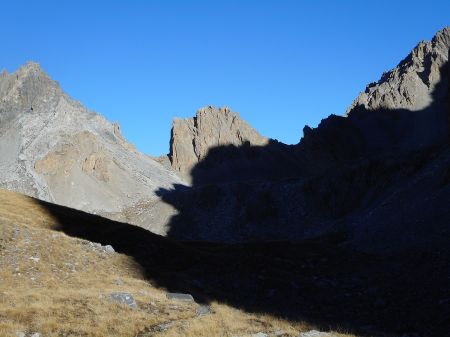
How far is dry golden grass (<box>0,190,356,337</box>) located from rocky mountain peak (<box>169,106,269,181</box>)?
135m

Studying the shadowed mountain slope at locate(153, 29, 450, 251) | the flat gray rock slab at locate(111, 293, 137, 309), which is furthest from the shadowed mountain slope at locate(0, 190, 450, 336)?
the shadowed mountain slope at locate(153, 29, 450, 251)

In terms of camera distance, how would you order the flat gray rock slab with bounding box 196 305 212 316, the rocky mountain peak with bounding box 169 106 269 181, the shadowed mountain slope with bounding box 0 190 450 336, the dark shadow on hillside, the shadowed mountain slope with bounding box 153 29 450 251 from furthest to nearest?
the rocky mountain peak with bounding box 169 106 269 181
the shadowed mountain slope with bounding box 153 29 450 251
the dark shadow on hillside
the shadowed mountain slope with bounding box 0 190 450 336
the flat gray rock slab with bounding box 196 305 212 316

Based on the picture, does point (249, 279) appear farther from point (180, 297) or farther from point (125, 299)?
point (125, 299)

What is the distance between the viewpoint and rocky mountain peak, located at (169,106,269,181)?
167250mm

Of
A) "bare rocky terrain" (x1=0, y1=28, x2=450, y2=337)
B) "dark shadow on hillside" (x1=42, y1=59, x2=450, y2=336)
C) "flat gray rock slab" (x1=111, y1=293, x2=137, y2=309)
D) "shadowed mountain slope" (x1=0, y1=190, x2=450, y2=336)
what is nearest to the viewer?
"flat gray rock slab" (x1=111, y1=293, x2=137, y2=309)

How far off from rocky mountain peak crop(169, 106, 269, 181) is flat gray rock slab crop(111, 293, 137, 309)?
14222 cm

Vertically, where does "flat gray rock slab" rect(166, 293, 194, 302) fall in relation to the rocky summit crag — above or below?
below

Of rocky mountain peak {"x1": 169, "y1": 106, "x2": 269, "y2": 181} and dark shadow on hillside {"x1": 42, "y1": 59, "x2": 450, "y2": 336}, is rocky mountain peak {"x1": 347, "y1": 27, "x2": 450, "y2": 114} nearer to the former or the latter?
rocky mountain peak {"x1": 169, "y1": 106, "x2": 269, "y2": 181}

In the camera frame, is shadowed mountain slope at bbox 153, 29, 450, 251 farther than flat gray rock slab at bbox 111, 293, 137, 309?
Yes

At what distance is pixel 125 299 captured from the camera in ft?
62.3

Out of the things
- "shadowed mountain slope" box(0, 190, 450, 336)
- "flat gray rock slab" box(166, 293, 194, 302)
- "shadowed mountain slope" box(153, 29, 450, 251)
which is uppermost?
"shadowed mountain slope" box(153, 29, 450, 251)

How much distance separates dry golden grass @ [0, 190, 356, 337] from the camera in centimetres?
1505

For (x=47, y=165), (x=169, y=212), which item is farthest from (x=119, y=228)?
(x=47, y=165)

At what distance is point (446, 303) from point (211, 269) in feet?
46.9
